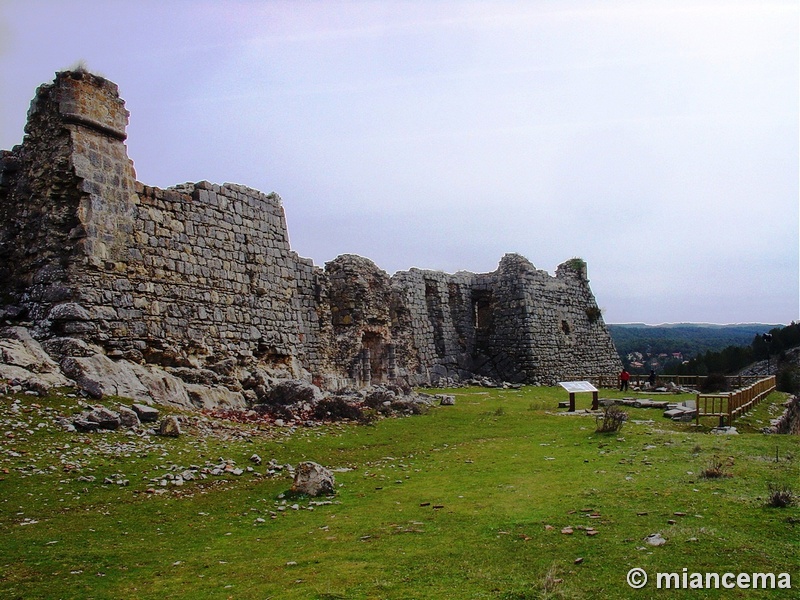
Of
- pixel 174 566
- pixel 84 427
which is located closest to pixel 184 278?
pixel 84 427

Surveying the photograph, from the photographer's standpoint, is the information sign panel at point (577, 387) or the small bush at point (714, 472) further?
the information sign panel at point (577, 387)

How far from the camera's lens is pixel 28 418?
9.38 m

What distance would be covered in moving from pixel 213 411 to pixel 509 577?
9158 millimetres

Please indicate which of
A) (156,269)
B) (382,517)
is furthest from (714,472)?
(156,269)

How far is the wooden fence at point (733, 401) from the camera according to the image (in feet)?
48.0

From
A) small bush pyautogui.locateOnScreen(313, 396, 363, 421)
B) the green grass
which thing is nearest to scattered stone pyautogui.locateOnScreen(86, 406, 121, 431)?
the green grass

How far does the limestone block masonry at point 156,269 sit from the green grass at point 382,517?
318 cm

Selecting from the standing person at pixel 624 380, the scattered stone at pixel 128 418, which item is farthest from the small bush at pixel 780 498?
the standing person at pixel 624 380

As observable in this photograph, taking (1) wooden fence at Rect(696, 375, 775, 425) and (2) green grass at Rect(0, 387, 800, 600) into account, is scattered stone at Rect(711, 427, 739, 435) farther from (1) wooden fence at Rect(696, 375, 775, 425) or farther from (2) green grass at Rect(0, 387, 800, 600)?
(2) green grass at Rect(0, 387, 800, 600)

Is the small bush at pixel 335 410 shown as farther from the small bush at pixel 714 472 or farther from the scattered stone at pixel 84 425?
the small bush at pixel 714 472

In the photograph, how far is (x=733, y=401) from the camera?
15.5 m

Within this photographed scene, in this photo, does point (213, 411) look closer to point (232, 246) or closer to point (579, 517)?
point (232, 246)

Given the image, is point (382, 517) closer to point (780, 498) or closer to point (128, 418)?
point (780, 498)

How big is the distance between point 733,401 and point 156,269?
523 inches
